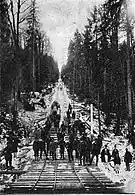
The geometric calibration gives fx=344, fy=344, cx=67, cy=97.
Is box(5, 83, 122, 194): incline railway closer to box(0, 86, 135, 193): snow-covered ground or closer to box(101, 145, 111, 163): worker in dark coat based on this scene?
box(0, 86, 135, 193): snow-covered ground

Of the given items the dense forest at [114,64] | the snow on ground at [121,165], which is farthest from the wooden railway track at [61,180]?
the dense forest at [114,64]

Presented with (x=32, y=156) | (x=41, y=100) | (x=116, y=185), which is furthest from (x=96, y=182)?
(x=41, y=100)

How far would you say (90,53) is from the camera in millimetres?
44875

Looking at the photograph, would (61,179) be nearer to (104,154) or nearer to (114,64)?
(104,154)

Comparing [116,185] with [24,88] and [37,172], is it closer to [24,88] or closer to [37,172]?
[37,172]

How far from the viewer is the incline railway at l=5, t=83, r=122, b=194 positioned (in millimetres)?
13141

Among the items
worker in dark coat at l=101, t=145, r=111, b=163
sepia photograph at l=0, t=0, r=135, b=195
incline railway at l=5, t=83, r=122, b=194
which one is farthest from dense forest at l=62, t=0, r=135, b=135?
incline railway at l=5, t=83, r=122, b=194

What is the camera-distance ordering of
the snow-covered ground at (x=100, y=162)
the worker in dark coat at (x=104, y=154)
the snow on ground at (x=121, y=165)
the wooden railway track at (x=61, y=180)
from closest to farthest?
the wooden railway track at (x=61, y=180) → the snow on ground at (x=121, y=165) → the snow-covered ground at (x=100, y=162) → the worker in dark coat at (x=104, y=154)

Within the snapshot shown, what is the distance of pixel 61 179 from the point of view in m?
15.8

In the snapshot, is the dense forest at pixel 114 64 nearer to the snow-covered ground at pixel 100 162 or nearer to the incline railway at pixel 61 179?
the snow-covered ground at pixel 100 162

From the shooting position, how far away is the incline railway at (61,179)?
517 inches

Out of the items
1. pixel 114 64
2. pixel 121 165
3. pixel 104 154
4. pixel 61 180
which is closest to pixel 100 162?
pixel 104 154

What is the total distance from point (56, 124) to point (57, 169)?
11655 millimetres

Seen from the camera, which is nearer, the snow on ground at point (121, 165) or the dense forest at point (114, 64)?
the snow on ground at point (121, 165)
